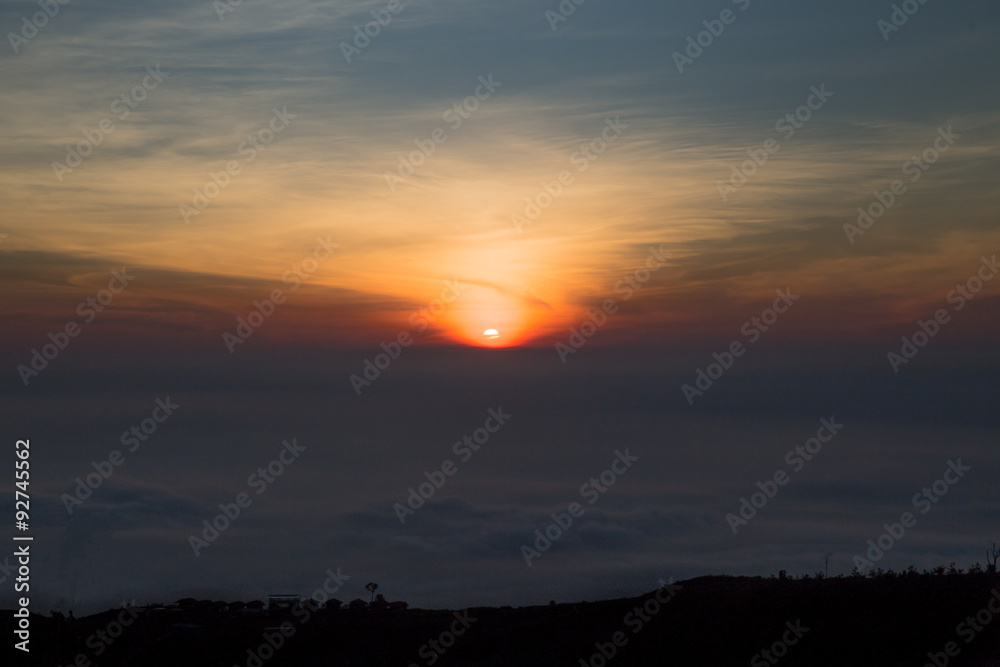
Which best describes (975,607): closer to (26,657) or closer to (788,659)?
(788,659)

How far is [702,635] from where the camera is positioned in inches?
1171

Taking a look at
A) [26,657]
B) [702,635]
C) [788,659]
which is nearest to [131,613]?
[26,657]
